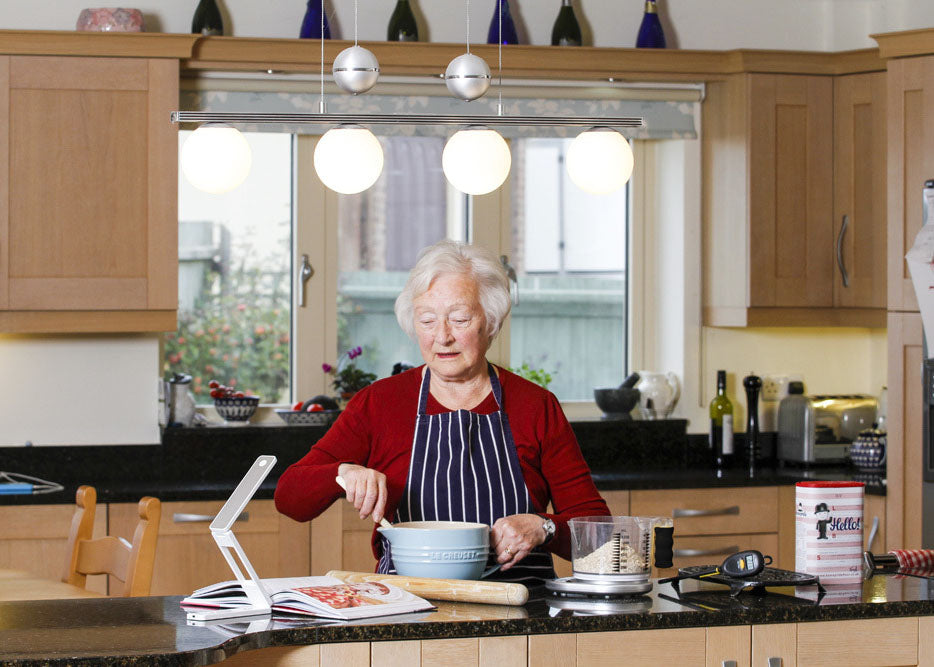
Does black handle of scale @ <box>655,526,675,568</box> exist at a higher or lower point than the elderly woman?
lower

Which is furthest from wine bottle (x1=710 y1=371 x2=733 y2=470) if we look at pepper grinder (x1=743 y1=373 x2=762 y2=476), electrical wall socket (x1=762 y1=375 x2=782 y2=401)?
electrical wall socket (x1=762 y1=375 x2=782 y2=401)

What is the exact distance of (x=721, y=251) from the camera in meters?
4.59

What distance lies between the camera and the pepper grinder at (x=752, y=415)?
15.2ft

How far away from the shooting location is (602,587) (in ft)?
6.89

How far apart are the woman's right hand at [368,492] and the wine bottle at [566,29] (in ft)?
8.66

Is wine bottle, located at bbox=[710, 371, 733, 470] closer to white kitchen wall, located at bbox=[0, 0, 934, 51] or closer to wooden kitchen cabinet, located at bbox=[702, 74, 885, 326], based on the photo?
wooden kitchen cabinet, located at bbox=[702, 74, 885, 326]

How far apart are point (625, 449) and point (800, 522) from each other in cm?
235

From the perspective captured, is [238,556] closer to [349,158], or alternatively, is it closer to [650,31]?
[349,158]

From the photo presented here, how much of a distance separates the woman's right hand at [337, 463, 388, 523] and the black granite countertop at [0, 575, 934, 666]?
0.26m

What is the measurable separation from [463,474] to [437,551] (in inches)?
17.5

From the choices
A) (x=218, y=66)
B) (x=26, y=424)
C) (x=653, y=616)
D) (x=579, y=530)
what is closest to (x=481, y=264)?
(x=579, y=530)

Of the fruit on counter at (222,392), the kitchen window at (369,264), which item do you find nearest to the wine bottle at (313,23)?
the kitchen window at (369,264)

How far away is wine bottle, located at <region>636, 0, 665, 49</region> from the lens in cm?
455

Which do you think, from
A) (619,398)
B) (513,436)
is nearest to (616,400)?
(619,398)
